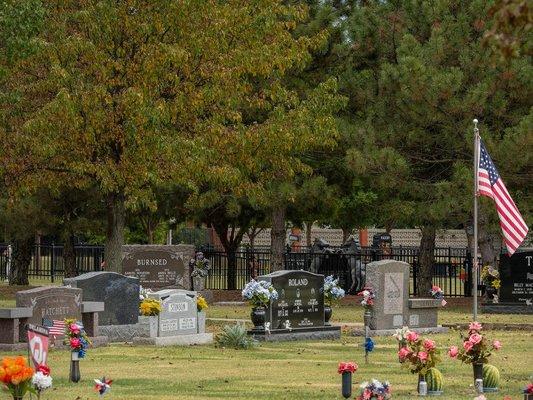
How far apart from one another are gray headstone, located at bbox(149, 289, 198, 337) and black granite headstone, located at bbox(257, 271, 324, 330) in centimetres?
151

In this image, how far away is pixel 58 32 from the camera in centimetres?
3144

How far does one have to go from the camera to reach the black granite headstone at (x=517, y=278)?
34188 millimetres

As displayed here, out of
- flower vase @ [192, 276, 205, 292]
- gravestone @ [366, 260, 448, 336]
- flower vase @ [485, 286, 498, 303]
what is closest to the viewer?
gravestone @ [366, 260, 448, 336]

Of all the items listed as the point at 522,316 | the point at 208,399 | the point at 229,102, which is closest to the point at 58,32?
the point at 229,102

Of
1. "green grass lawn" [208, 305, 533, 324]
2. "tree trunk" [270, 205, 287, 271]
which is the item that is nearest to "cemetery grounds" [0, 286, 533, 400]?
"green grass lawn" [208, 305, 533, 324]

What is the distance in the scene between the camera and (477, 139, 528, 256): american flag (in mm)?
24281

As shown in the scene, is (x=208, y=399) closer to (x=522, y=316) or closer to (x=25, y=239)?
(x=522, y=316)

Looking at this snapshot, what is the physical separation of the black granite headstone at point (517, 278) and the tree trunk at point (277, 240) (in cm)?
Answer: 949

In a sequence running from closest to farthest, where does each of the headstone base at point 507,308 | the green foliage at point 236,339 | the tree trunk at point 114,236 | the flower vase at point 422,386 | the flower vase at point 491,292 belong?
the flower vase at point 422,386 < the green foliage at point 236,339 < the headstone base at point 507,308 < the tree trunk at point 114,236 < the flower vase at point 491,292

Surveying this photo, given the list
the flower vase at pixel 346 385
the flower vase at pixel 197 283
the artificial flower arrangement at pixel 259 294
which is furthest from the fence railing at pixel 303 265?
the flower vase at pixel 346 385

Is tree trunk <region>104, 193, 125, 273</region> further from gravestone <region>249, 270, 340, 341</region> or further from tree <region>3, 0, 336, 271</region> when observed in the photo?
gravestone <region>249, 270, 340, 341</region>

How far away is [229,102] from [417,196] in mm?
7404

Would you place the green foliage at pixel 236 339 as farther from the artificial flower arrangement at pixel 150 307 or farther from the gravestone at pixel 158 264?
the gravestone at pixel 158 264

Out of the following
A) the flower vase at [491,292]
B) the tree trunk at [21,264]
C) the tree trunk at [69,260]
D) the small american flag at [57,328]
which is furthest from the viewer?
the tree trunk at [21,264]
